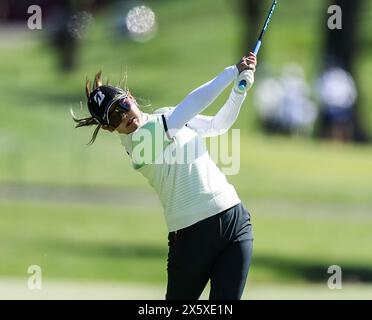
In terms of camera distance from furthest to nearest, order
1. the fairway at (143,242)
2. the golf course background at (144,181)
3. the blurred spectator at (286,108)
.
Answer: the blurred spectator at (286,108) → the golf course background at (144,181) → the fairway at (143,242)

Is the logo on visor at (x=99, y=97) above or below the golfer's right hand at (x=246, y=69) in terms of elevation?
below

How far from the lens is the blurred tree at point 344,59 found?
1372 inches

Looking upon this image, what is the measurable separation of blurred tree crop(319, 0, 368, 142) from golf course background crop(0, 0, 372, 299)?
923mm

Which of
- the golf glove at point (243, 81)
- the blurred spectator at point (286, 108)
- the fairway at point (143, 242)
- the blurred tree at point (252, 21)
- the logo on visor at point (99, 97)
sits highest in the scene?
the blurred tree at point (252, 21)

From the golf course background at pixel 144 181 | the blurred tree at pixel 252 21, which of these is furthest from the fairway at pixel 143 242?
the blurred tree at pixel 252 21

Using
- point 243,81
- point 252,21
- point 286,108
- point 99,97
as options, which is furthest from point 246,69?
point 252,21

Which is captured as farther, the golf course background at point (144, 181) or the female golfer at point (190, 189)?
the golf course background at point (144, 181)

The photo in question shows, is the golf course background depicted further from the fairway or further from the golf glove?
the golf glove

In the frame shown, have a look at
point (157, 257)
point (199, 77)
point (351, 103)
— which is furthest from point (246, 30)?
point (157, 257)

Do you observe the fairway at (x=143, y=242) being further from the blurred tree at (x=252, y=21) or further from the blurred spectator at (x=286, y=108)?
the blurred tree at (x=252, y=21)

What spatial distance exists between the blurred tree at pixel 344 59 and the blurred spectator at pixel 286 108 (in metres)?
0.43

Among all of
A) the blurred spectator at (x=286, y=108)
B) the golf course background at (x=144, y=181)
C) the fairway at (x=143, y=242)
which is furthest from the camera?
the blurred spectator at (x=286, y=108)

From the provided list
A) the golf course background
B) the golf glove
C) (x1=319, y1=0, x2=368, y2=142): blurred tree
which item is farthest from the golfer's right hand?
(x1=319, y1=0, x2=368, y2=142): blurred tree

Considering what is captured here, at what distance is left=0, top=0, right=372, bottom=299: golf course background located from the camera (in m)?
20.6
